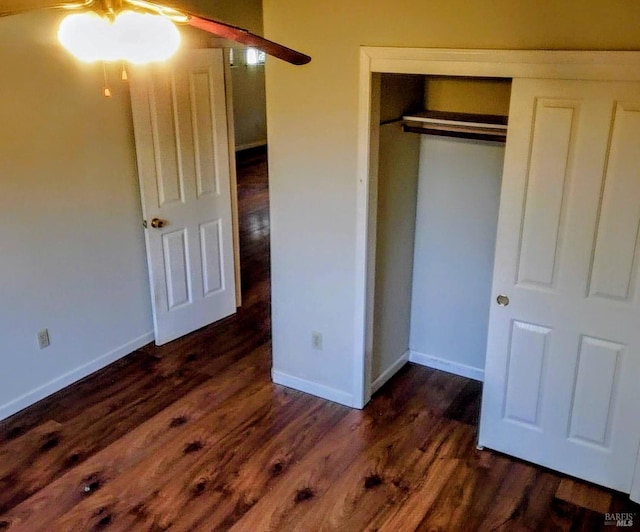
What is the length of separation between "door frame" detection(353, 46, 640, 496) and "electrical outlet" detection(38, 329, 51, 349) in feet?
6.06

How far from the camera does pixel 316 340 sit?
12.1 feet

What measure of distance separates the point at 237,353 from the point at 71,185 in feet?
5.12

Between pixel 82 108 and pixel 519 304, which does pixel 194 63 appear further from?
pixel 519 304

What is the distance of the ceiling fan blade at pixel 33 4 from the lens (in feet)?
4.73

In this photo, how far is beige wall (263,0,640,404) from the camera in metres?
2.51

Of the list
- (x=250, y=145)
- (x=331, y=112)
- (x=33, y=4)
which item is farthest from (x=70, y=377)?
(x=250, y=145)

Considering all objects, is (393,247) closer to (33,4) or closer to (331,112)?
(331,112)

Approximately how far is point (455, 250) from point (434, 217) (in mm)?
239

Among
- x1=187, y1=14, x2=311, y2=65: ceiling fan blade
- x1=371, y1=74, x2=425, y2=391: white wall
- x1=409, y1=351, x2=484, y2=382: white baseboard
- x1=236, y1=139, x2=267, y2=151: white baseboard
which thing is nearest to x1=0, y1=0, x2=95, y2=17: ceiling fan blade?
x1=187, y1=14, x2=311, y2=65: ceiling fan blade

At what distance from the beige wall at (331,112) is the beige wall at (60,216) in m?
1.14

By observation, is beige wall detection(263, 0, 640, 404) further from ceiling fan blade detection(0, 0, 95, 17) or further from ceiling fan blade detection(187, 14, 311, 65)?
ceiling fan blade detection(0, 0, 95, 17)

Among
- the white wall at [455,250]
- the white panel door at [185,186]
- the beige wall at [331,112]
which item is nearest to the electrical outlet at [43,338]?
the white panel door at [185,186]

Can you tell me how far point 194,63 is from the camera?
412 cm

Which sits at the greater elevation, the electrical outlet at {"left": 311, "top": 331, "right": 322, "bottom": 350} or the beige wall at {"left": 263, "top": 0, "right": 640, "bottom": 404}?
the beige wall at {"left": 263, "top": 0, "right": 640, "bottom": 404}
